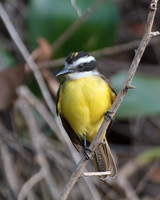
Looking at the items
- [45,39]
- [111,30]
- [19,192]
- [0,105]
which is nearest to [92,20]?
[111,30]

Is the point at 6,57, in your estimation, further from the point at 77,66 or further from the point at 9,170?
the point at 77,66

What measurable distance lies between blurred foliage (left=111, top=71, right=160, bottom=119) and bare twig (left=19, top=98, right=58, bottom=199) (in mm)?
815

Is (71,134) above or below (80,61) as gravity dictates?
below

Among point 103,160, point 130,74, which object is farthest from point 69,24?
point 130,74

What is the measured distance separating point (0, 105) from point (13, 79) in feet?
0.91

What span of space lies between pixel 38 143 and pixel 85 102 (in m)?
1.22

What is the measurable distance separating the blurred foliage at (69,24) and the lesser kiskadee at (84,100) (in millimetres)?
1278

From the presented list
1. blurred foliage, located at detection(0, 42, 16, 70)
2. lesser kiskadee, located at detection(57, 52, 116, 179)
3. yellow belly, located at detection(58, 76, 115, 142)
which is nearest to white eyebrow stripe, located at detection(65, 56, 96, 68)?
lesser kiskadee, located at detection(57, 52, 116, 179)

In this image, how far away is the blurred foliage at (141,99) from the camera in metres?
3.71

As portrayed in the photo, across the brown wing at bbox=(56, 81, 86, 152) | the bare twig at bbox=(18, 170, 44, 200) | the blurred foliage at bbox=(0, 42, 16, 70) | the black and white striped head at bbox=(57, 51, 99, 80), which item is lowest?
the bare twig at bbox=(18, 170, 44, 200)

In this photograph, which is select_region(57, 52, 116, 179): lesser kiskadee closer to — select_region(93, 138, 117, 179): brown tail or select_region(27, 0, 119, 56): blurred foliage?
select_region(93, 138, 117, 179): brown tail

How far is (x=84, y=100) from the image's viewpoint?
287 cm

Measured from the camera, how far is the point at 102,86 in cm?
293

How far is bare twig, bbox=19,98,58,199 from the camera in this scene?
12.1ft
